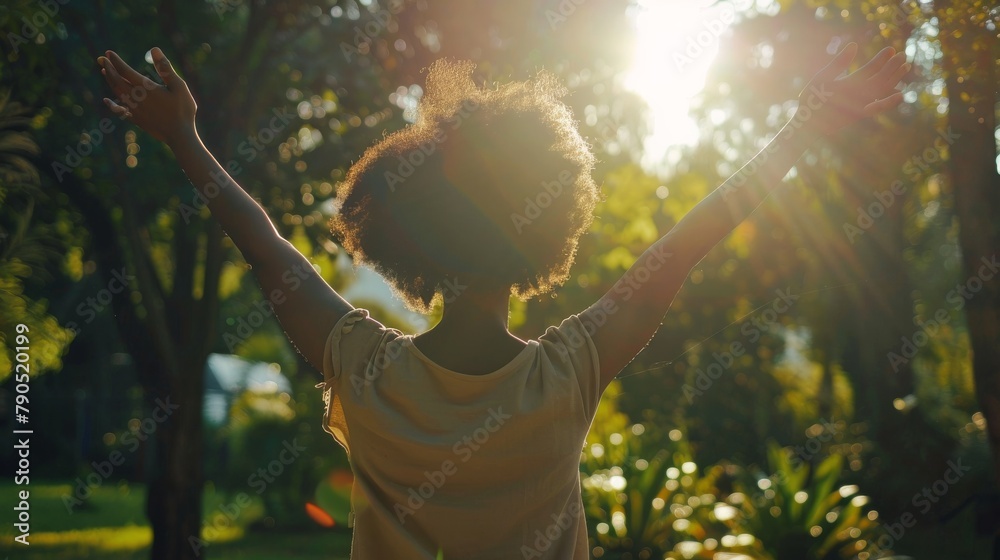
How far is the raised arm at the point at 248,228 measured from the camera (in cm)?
155

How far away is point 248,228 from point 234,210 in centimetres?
4

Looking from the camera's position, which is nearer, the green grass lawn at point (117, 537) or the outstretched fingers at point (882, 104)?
the outstretched fingers at point (882, 104)

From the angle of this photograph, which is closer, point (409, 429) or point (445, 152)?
point (409, 429)

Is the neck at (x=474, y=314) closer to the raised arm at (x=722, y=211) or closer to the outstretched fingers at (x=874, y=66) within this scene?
the raised arm at (x=722, y=211)

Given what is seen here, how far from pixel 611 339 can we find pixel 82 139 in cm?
642

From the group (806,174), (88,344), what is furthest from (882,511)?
(88,344)

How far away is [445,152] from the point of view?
1672mm

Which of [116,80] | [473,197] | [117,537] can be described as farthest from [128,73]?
[117,537]

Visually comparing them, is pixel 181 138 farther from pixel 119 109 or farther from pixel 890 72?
pixel 890 72

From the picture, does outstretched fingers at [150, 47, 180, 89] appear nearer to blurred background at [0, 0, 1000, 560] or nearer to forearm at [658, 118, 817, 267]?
forearm at [658, 118, 817, 267]

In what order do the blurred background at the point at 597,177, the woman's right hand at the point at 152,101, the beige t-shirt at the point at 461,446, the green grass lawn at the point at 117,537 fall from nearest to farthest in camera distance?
the beige t-shirt at the point at 461,446
the woman's right hand at the point at 152,101
the blurred background at the point at 597,177
the green grass lawn at the point at 117,537

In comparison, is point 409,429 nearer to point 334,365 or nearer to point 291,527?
point 334,365

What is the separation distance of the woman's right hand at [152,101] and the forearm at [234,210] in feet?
0.19

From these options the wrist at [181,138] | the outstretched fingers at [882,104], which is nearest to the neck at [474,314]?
the wrist at [181,138]
